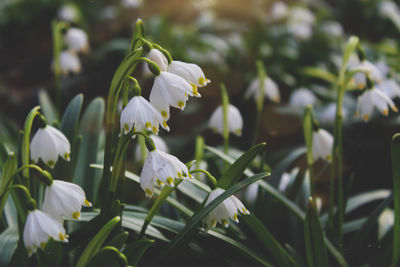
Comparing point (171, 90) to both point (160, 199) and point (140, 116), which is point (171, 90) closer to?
point (140, 116)

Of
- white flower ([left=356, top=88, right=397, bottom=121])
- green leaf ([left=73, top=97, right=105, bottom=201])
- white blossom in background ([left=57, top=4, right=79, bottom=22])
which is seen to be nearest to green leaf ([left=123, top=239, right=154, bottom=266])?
green leaf ([left=73, top=97, right=105, bottom=201])

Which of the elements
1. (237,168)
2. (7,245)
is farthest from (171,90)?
(7,245)

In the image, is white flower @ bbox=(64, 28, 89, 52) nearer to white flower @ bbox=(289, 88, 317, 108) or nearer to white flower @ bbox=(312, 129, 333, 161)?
white flower @ bbox=(289, 88, 317, 108)

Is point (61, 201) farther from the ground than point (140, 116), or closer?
closer

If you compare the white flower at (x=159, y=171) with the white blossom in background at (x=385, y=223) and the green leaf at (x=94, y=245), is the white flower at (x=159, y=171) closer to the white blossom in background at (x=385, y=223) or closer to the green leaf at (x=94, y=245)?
the green leaf at (x=94, y=245)

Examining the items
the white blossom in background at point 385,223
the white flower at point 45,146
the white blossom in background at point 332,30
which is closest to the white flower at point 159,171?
the white flower at point 45,146

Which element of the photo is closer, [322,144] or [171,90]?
[171,90]

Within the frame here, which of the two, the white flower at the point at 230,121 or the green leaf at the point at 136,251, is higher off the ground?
the white flower at the point at 230,121
